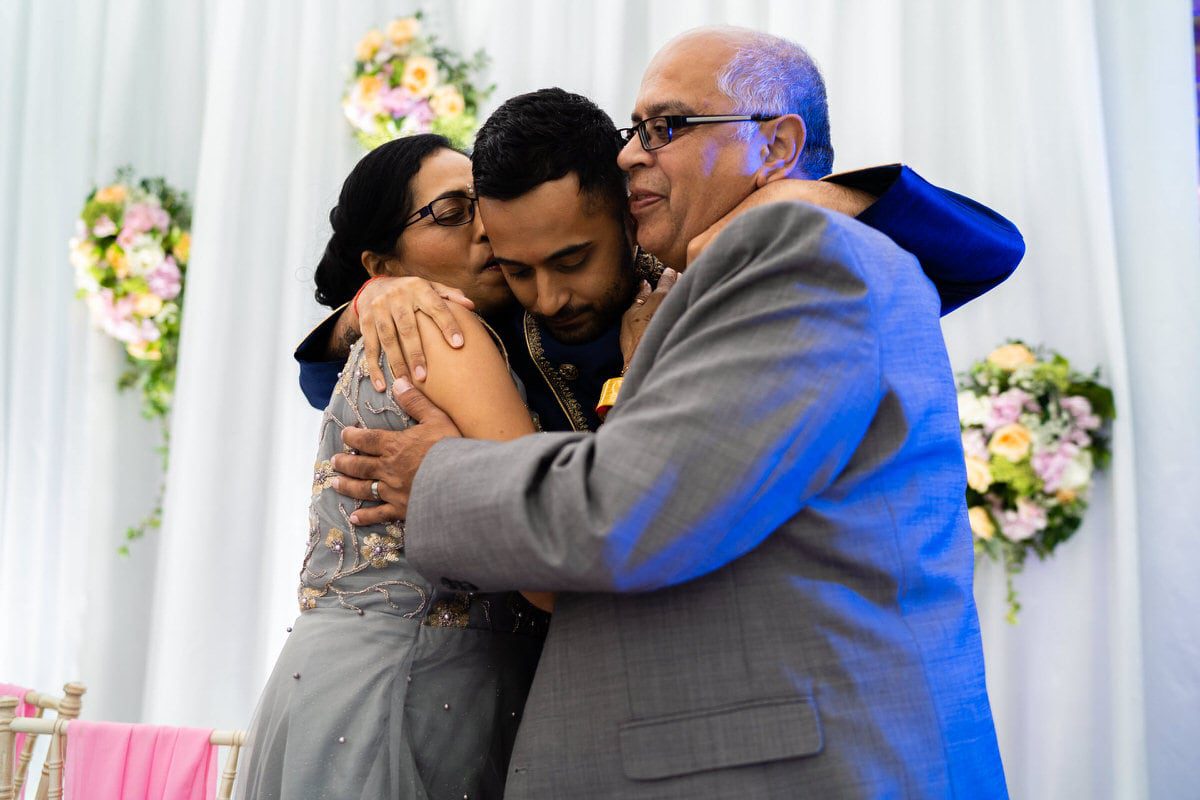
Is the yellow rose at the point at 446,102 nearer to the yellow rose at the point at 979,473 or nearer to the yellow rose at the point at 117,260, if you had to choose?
the yellow rose at the point at 117,260

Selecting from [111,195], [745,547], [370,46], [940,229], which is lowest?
[745,547]

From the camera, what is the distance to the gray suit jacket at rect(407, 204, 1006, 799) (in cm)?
125

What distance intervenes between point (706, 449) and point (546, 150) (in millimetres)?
836

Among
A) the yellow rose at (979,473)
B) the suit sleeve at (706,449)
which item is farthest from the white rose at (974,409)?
the suit sleeve at (706,449)

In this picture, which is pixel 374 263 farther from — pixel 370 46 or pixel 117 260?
pixel 117 260

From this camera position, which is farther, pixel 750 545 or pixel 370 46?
pixel 370 46

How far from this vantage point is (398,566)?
5.51ft

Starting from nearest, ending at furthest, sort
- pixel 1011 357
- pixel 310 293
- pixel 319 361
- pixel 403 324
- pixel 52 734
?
pixel 403 324 → pixel 319 361 → pixel 52 734 → pixel 1011 357 → pixel 310 293

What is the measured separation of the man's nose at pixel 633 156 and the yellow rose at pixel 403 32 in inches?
98.6

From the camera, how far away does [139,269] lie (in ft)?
14.8

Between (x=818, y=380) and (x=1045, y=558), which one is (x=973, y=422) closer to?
(x=1045, y=558)

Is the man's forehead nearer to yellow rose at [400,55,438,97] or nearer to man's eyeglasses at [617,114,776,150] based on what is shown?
man's eyeglasses at [617,114,776,150]

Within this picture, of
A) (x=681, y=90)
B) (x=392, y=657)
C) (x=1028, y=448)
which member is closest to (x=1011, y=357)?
(x=1028, y=448)

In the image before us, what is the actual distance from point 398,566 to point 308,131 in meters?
3.19
